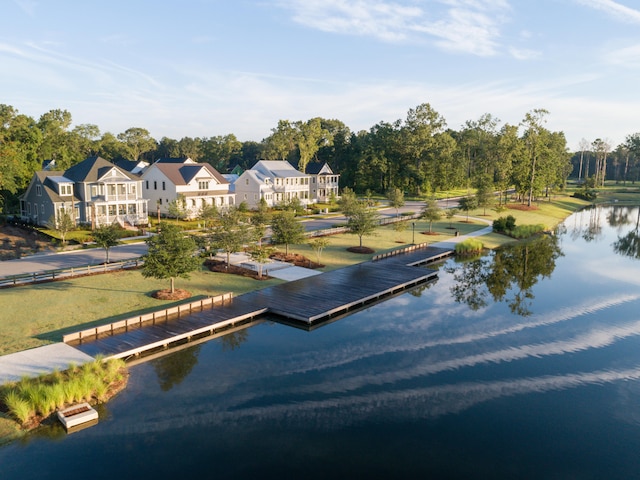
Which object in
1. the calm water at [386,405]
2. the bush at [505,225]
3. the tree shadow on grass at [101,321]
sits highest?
the bush at [505,225]

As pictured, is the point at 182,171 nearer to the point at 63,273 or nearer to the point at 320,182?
the point at 320,182

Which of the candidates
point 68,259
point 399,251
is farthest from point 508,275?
point 68,259

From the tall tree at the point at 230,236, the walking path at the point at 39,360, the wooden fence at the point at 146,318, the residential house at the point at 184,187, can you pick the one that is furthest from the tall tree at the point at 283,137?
the walking path at the point at 39,360

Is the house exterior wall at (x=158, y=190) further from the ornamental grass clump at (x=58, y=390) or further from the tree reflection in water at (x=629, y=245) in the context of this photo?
the tree reflection in water at (x=629, y=245)

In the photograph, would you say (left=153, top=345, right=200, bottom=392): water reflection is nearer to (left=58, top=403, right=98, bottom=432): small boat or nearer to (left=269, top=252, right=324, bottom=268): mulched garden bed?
(left=58, top=403, right=98, bottom=432): small boat

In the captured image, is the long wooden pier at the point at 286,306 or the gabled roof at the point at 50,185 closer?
the long wooden pier at the point at 286,306

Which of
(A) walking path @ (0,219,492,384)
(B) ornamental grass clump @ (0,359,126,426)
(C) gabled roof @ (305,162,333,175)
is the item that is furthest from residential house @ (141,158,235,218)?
(B) ornamental grass clump @ (0,359,126,426)

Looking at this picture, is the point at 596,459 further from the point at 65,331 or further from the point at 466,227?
the point at 466,227

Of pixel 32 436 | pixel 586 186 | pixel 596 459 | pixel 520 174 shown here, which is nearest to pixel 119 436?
pixel 32 436

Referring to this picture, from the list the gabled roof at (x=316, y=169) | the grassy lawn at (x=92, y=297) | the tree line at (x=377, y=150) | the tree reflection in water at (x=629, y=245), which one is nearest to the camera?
the grassy lawn at (x=92, y=297)
